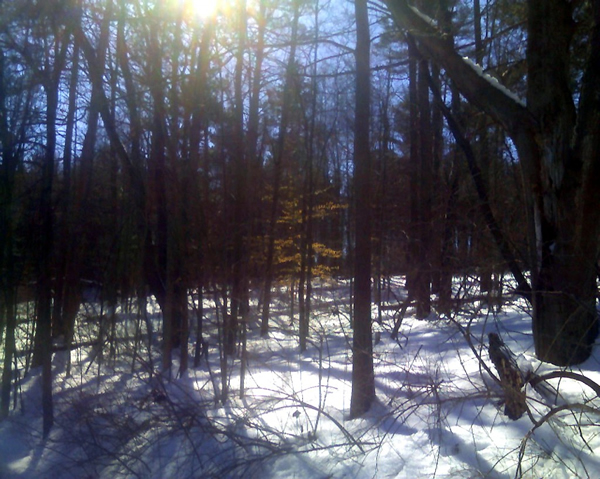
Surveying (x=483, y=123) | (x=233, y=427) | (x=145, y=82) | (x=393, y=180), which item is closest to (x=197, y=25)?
(x=145, y=82)

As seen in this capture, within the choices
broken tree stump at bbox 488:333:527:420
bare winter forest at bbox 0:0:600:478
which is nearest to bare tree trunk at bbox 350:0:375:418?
bare winter forest at bbox 0:0:600:478

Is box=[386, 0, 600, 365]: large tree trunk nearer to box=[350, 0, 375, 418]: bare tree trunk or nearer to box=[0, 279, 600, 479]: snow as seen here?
box=[0, 279, 600, 479]: snow

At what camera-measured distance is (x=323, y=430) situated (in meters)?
7.12

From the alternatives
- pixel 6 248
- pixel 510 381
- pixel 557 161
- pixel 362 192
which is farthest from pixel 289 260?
pixel 510 381

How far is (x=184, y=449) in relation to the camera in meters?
7.05

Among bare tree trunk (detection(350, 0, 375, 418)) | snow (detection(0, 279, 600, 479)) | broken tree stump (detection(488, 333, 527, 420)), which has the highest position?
bare tree trunk (detection(350, 0, 375, 418))

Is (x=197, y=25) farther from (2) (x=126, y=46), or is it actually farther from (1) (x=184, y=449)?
(1) (x=184, y=449)

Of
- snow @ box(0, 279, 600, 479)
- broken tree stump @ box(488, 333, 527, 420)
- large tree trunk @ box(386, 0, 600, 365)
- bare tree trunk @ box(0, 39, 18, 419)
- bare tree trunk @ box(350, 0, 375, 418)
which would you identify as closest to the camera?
broken tree stump @ box(488, 333, 527, 420)

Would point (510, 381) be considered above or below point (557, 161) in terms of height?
below

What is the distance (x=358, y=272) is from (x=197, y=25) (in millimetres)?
6989

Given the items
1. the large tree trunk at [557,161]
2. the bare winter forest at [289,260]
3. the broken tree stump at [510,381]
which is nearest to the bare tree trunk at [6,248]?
the bare winter forest at [289,260]

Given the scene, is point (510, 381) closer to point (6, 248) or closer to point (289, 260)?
point (6, 248)

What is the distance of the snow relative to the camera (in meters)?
5.46

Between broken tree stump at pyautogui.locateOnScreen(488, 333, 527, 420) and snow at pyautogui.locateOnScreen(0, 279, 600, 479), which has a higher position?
broken tree stump at pyautogui.locateOnScreen(488, 333, 527, 420)
